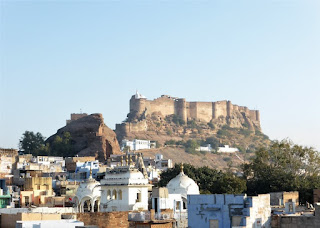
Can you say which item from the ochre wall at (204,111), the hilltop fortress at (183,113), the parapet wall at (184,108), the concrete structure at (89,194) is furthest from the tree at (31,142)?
the ochre wall at (204,111)

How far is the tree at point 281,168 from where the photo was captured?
41938 mm

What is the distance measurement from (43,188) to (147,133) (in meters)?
71.3

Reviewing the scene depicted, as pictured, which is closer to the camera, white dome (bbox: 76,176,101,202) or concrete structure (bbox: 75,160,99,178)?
white dome (bbox: 76,176,101,202)

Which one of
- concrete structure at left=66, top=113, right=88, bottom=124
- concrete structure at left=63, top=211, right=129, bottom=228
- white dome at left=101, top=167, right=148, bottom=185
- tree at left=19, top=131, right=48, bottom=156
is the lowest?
concrete structure at left=63, top=211, right=129, bottom=228

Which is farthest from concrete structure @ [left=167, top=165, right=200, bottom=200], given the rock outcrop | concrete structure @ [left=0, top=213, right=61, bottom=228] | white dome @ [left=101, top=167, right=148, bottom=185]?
the rock outcrop

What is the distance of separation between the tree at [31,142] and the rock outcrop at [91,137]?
1.16m

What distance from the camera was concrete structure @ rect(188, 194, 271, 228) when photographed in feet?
53.1

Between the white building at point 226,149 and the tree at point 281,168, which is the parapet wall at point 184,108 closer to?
the white building at point 226,149

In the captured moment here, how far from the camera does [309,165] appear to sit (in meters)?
46.1

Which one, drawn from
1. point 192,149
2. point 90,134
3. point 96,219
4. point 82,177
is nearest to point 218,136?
point 192,149

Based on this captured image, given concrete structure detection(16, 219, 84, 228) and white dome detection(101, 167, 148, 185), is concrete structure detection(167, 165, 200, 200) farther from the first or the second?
concrete structure detection(16, 219, 84, 228)

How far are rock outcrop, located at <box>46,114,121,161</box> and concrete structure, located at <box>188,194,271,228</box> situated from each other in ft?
174

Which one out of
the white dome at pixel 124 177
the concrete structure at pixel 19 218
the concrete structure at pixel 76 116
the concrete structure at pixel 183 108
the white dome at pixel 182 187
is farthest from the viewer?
the concrete structure at pixel 183 108

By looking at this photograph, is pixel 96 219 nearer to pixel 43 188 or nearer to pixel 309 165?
pixel 43 188
